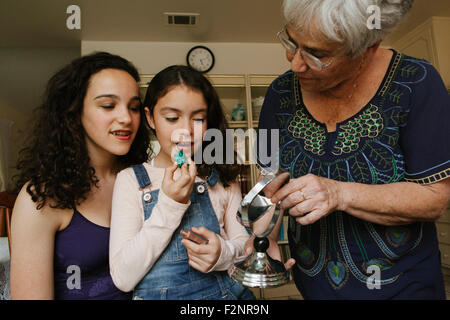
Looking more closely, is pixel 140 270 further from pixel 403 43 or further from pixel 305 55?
pixel 403 43

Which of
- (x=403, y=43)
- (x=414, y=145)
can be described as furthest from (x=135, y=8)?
(x=403, y=43)

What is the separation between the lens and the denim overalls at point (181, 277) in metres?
0.84

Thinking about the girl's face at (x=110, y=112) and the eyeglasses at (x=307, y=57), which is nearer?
the eyeglasses at (x=307, y=57)

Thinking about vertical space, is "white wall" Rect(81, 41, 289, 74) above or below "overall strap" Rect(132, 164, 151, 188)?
above

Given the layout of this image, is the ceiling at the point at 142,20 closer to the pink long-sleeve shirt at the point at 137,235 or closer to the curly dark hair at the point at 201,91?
the curly dark hair at the point at 201,91

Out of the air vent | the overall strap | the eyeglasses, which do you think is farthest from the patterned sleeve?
the air vent

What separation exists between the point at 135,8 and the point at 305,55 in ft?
9.47

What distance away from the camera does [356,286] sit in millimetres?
820

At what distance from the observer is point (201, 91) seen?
3.22ft

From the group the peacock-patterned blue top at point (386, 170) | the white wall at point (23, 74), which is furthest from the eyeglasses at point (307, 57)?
the white wall at point (23, 74)

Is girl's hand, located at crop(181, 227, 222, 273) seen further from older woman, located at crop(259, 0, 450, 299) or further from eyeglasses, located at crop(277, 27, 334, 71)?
eyeglasses, located at crop(277, 27, 334, 71)

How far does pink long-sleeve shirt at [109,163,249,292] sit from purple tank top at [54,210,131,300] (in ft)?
0.33

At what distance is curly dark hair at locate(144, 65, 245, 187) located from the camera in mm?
971

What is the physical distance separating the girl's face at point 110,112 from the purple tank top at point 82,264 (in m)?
0.24
